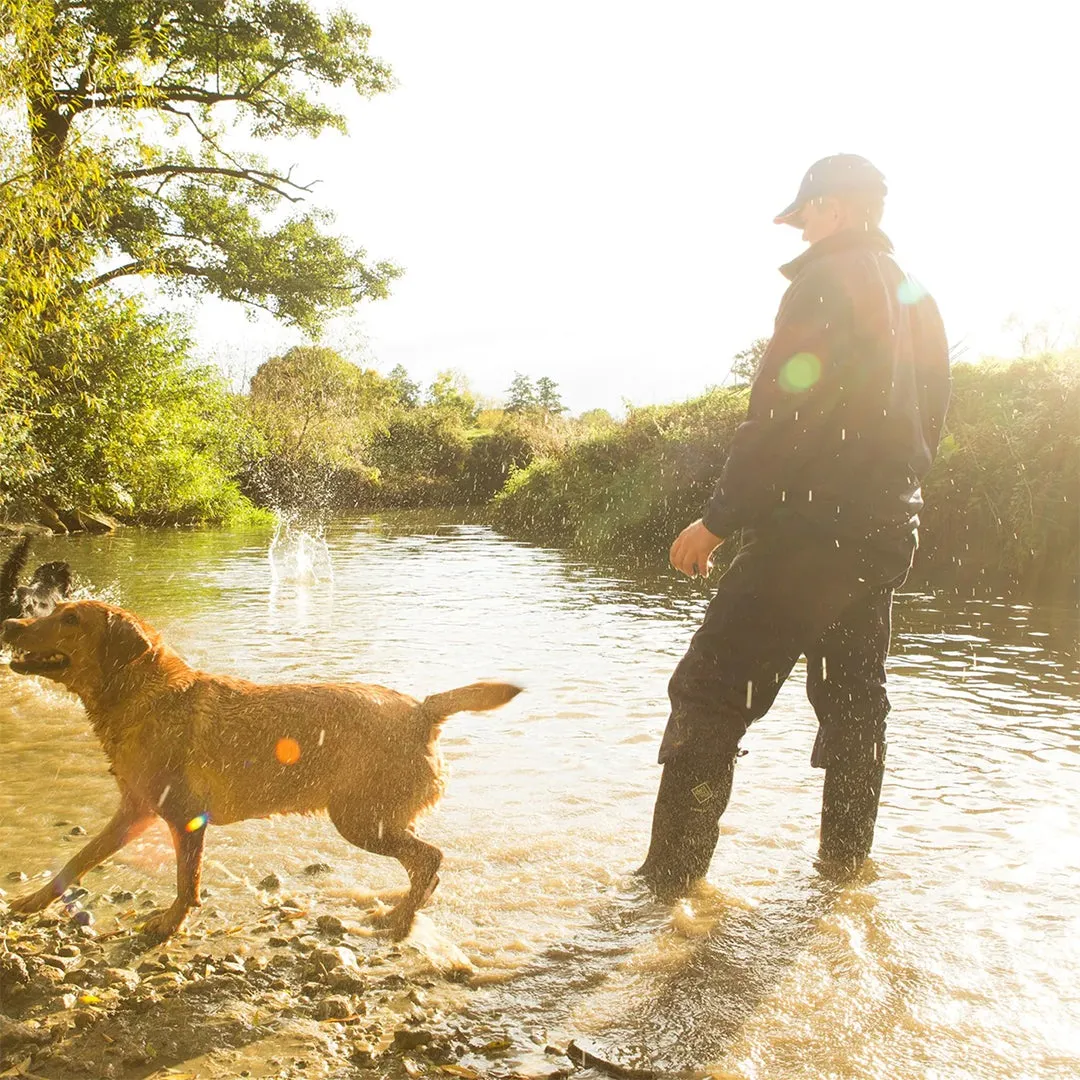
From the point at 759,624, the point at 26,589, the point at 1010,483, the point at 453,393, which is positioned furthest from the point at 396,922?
the point at 453,393

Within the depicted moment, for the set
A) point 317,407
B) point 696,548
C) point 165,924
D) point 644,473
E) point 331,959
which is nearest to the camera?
point 331,959

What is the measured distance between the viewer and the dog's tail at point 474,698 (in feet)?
10.1

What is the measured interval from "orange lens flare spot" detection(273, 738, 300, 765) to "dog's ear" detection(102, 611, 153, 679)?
2.03 ft

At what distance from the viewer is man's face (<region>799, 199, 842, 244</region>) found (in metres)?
3.33

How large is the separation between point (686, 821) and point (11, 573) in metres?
5.89

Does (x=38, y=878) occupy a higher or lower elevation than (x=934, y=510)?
lower

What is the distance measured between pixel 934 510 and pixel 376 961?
11.7 m

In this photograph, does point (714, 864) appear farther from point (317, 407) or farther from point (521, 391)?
point (521, 391)

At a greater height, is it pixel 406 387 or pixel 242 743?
pixel 406 387

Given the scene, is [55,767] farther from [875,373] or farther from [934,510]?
[934,510]

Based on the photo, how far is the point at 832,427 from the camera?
310 cm

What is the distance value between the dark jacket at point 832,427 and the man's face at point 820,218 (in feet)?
0.77

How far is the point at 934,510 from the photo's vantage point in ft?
41.1

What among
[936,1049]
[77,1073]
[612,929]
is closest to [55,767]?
[77,1073]
